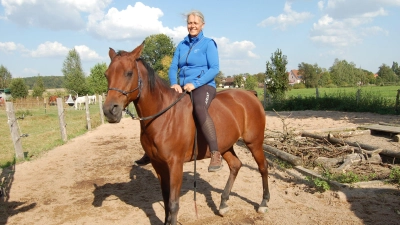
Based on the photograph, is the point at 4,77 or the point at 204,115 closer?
the point at 204,115

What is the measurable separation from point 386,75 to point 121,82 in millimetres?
82013

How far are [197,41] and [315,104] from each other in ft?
60.8

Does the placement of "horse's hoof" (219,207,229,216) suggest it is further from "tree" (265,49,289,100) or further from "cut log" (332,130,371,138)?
"tree" (265,49,289,100)

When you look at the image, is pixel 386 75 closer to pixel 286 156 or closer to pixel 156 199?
pixel 286 156

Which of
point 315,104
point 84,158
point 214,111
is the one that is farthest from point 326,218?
point 315,104

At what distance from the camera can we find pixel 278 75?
75.0 ft

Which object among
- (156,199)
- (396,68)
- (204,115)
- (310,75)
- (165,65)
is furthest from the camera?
(396,68)

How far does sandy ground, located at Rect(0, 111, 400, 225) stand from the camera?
4168 millimetres

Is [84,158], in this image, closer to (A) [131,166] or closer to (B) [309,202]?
(A) [131,166]

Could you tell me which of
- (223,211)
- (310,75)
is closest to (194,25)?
(223,211)

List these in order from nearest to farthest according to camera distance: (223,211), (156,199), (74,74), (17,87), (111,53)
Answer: (111,53) → (223,211) → (156,199) → (17,87) → (74,74)

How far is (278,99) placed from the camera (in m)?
23.2

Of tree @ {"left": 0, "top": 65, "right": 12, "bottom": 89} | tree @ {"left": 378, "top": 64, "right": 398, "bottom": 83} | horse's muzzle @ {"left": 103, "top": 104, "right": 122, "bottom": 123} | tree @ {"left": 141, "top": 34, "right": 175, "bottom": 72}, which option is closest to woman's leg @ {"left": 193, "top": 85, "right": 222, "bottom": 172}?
horse's muzzle @ {"left": 103, "top": 104, "right": 122, "bottom": 123}

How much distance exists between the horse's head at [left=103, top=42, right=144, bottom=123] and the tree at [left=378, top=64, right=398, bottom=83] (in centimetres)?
7696
